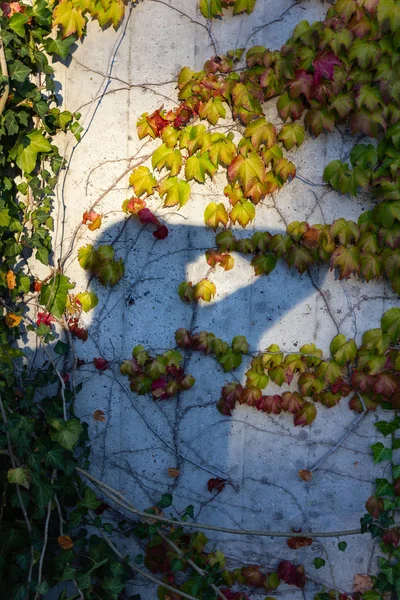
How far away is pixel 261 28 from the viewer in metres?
2.79

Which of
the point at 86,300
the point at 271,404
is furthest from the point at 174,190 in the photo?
the point at 271,404

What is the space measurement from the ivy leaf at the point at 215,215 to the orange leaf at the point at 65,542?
4.54 ft

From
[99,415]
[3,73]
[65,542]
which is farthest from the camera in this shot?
[99,415]

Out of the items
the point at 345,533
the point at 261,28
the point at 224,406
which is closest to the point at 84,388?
the point at 224,406

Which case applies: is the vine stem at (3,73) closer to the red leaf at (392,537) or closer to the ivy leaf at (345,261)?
the ivy leaf at (345,261)

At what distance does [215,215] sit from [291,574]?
155 cm

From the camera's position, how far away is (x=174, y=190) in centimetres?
282

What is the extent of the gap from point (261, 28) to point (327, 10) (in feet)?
0.89

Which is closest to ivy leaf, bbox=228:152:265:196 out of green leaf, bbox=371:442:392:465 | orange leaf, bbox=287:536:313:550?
green leaf, bbox=371:442:392:465

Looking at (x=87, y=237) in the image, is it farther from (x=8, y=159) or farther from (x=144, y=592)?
(x=144, y=592)

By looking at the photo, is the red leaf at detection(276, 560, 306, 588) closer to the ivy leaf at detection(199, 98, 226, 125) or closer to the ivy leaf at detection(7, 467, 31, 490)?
the ivy leaf at detection(7, 467, 31, 490)

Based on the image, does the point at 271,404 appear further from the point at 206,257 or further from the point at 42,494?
the point at 42,494

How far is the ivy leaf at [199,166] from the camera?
2.80 metres

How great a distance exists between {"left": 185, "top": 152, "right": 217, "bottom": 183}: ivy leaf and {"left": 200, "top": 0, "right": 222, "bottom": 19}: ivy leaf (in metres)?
0.56
